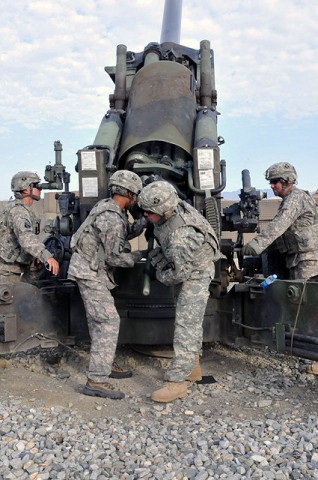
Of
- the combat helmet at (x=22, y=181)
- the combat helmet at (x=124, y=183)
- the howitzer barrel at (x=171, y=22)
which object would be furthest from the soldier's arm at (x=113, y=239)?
the howitzer barrel at (x=171, y=22)

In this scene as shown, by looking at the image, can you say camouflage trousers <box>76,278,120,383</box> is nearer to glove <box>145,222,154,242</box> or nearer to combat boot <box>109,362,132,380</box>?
combat boot <box>109,362,132,380</box>

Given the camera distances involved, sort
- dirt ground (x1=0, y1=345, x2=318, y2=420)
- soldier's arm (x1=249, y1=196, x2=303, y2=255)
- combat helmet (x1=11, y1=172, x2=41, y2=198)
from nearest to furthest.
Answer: dirt ground (x1=0, y1=345, x2=318, y2=420), soldier's arm (x1=249, y1=196, x2=303, y2=255), combat helmet (x1=11, y1=172, x2=41, y2=198)

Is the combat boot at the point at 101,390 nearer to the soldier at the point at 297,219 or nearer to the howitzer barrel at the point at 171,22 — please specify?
the soldier at the point at 297,219

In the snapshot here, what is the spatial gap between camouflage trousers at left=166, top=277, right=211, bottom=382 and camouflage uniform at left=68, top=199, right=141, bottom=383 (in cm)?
50

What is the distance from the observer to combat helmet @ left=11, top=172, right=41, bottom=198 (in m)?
5.08

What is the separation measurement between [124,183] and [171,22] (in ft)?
13.1

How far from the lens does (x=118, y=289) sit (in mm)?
4777

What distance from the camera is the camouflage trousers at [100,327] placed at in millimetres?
4238

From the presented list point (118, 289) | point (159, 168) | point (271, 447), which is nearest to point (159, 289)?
point (118, 289)

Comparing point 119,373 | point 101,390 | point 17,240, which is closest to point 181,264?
point 101,390

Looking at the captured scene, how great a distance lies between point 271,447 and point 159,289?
1.94 metres

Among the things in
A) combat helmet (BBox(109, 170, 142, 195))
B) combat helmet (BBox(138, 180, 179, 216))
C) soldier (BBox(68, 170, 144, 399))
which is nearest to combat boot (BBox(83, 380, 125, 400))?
soldier (BBox(68, 170, 144, 399))

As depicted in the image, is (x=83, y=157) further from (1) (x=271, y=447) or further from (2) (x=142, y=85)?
(1) (x=271, y=447)

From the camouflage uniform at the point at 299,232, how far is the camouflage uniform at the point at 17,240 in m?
2.14
